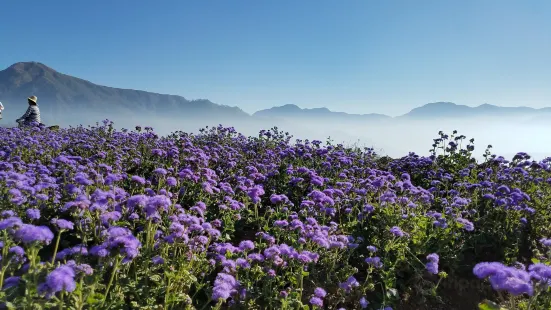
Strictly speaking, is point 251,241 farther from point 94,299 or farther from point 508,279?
point 508,279

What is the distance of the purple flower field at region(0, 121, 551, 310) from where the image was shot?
315 cm

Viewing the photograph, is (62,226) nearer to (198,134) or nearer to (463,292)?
(463,292)

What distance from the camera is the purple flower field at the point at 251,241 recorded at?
3150 millimetres

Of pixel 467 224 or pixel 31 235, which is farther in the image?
pixel 467 224

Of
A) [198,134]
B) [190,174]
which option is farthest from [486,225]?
[198,134]

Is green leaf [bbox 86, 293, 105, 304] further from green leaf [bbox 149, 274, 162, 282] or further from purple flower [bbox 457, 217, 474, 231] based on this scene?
purple flower [bbox 457, 217, 474, 231]

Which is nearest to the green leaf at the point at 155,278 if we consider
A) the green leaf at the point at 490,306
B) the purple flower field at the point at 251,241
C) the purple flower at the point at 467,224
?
the purple flower field at the point at 251,241

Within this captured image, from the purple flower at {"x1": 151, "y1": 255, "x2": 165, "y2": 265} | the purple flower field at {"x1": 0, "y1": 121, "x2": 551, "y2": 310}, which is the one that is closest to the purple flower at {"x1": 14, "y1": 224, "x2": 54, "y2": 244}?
the purple flower field at {"x1": 0, "y1": 121, "x2": 551, "y2": 310}

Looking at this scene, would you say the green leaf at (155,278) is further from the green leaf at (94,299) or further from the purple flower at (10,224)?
the purple flower at (10,224)

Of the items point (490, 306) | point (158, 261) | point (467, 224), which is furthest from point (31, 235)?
point (467, 224)

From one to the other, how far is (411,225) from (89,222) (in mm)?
4329

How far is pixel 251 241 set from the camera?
15.8ft

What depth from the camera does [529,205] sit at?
712 cm

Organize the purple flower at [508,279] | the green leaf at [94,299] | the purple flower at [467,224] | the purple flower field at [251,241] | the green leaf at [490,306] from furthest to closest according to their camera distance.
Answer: the purple flower at [467,224] → the purple flower field at [251,241] → the green leaf at [94,299] → the green leaf at [490,306] → the purple flower at [508,279]
